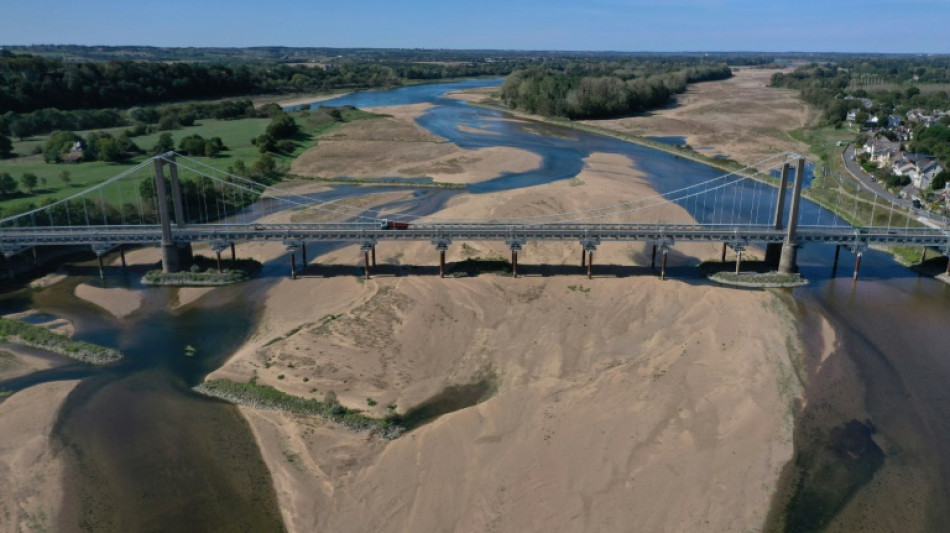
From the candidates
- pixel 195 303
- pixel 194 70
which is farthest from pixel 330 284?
pixel 194 70

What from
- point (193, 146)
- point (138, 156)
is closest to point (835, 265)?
point (193, 146)

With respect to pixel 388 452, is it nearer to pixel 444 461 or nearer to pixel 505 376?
pixel 444 461

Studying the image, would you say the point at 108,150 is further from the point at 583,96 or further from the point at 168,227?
the point at 583,96

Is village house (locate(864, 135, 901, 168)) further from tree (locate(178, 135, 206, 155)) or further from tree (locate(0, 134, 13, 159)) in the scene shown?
tree (locate(0, 134, 13, 159))

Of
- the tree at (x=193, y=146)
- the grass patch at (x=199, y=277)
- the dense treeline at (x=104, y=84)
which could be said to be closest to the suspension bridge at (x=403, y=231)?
the grass patch at (x=199, y=277)

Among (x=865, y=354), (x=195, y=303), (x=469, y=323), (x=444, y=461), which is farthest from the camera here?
(x=195, y=303)

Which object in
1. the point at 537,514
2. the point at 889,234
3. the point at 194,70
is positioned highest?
the point at 194,70

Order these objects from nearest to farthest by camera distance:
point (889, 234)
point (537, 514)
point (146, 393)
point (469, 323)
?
point (537, 514) < point (146, 393) < point (469, 323) < point (889, 234)
